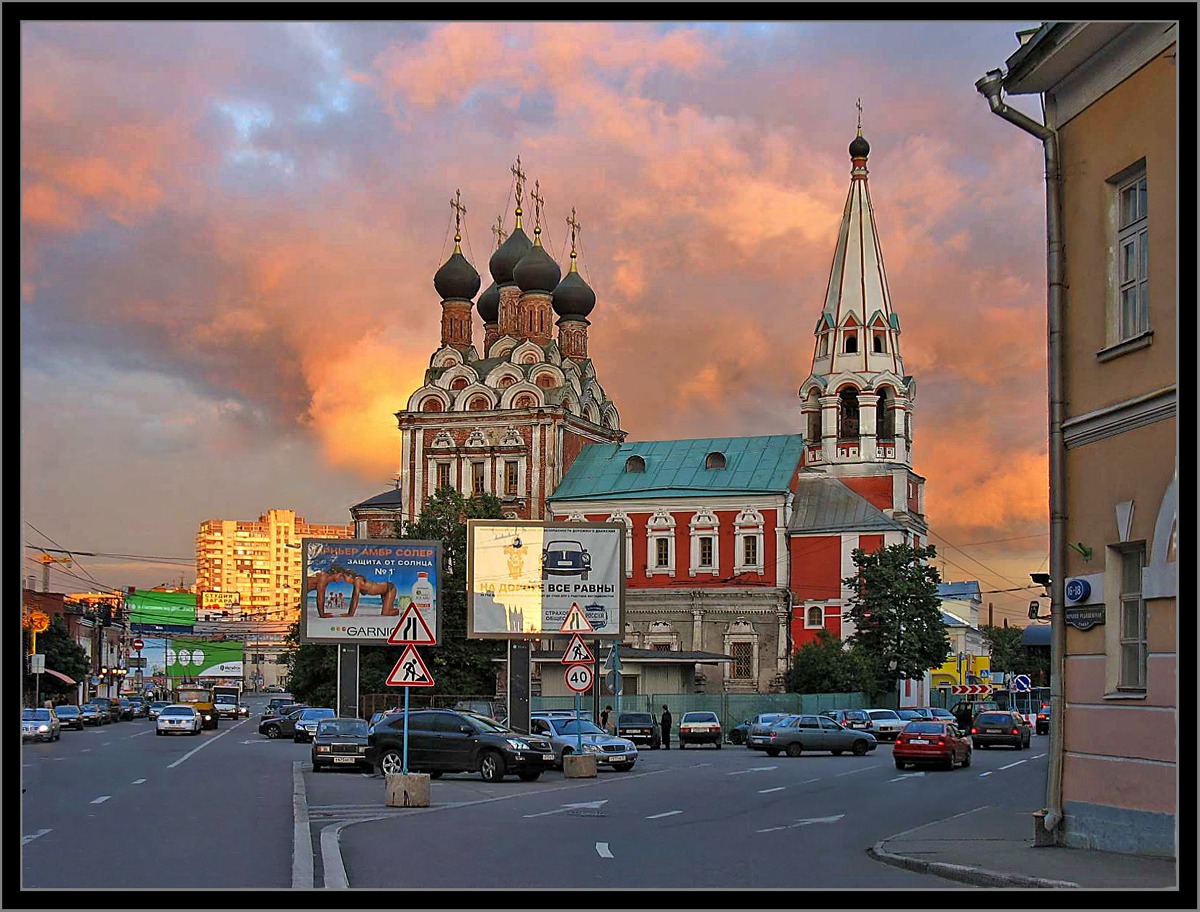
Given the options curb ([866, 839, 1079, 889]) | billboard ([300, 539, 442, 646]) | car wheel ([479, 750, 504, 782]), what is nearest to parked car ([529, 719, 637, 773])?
car wheel ([479, 750, 504, 782])

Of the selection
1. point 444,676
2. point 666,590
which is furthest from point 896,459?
point 444,676

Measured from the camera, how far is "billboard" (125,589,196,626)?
173250 millimetres

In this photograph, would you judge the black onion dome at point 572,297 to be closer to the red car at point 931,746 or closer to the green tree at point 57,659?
the green tree at point 57,659

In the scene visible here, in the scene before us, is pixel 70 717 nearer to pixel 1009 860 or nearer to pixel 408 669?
pixel 408 669

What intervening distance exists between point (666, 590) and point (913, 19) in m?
78.4

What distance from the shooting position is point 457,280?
103m

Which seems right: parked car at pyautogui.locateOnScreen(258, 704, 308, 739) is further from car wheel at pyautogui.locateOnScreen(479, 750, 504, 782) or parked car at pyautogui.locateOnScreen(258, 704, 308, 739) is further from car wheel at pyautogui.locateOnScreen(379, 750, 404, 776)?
car wheel at pyautogui.locateOnScreen(479, 750, 504, 782)

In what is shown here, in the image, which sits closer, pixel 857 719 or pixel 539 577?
pixel 539 577

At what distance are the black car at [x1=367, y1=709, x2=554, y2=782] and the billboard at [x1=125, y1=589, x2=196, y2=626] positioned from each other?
470 ft

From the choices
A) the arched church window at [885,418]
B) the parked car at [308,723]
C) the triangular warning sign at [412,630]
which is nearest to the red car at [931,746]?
the triangular warning sign at [412,630]

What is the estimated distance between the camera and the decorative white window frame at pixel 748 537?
3433 inches

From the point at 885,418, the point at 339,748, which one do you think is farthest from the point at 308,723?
the point at 885,418

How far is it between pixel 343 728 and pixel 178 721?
29.3 m
